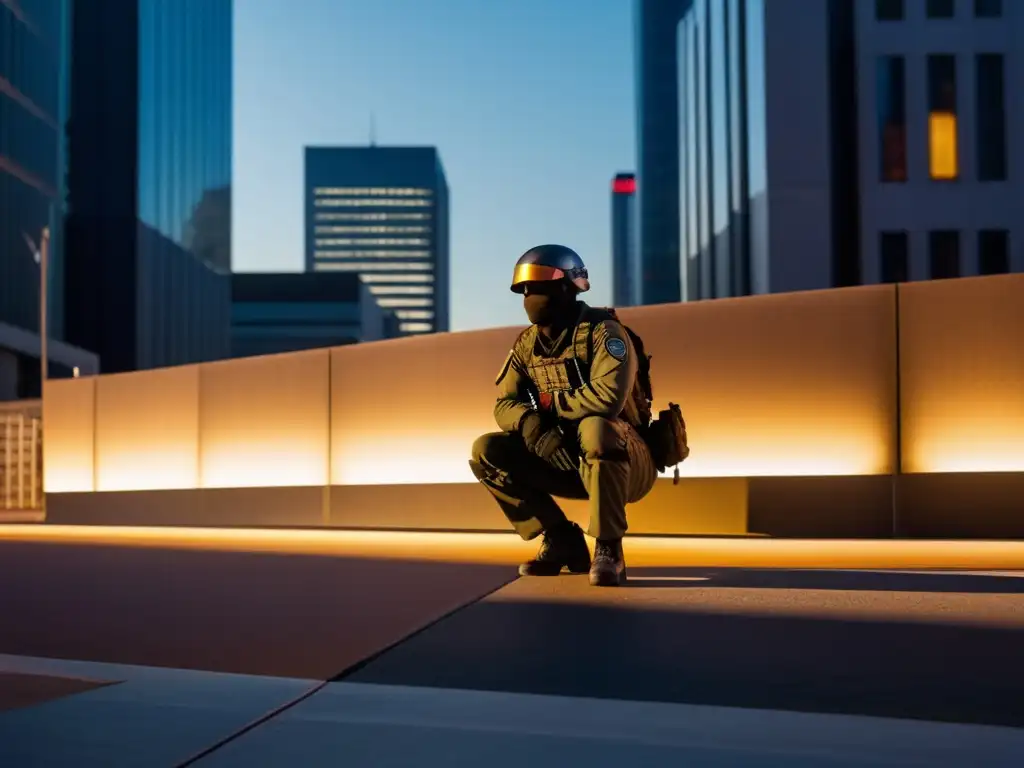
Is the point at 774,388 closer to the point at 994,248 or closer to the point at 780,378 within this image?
the point at 780,378

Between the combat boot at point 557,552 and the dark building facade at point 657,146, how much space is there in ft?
417

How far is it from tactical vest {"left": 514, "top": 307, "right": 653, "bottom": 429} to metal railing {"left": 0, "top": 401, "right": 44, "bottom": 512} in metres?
21.5

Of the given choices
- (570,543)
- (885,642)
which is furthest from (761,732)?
(570,543)

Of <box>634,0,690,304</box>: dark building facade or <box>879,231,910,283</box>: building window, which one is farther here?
<box>634,0,690,304</box>: dark building facade

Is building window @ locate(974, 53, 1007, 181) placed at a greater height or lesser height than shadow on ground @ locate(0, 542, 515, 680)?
greater

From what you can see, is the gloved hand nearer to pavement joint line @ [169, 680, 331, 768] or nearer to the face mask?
the face mask

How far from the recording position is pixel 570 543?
6.53 metres

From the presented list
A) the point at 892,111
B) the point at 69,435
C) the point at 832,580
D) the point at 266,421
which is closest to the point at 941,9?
the point at 892,111

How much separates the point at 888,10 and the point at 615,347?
3277 centimetres

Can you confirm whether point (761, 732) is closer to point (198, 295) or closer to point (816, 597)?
point (816, 597)

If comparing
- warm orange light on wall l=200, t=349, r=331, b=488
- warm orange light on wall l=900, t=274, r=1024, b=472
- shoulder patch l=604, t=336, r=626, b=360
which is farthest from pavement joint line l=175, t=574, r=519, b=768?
warm orange light on wall l=200, t=349, r=331, b=488

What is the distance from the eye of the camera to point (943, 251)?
3609 cm

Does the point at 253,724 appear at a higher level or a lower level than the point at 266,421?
lower

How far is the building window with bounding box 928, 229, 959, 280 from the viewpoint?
36.0m
